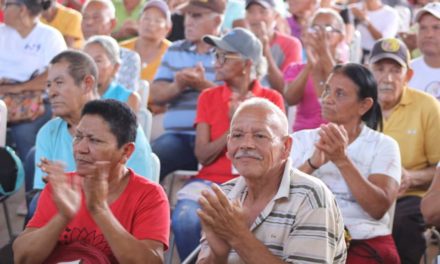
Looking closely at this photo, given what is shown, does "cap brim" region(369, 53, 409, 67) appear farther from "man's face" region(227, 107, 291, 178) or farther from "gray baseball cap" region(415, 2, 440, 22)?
"man's face" region(227, 107, 291, 178)

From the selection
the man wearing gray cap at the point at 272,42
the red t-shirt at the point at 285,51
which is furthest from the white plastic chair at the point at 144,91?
the red t-shirt at the point at 285,51

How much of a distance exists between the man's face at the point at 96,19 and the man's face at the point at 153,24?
1.03ft

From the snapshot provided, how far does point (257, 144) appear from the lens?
324cm

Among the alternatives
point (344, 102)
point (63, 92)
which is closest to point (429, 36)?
point (344, 102)

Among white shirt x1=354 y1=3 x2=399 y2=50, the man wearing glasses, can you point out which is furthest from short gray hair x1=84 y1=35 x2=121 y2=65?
white shirt x1=354 y1=3 x2=399 y2=50

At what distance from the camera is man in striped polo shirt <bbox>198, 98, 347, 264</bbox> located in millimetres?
2998

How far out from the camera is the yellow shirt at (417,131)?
16.2 ft

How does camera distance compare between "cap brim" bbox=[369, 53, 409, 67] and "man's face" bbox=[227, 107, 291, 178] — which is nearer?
"man's face" bbox=[227, 107, 291, 178]

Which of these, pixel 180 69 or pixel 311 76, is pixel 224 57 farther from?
pixel 180 69

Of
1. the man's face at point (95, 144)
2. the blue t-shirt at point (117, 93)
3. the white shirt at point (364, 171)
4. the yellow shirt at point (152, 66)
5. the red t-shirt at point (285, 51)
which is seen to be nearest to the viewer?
the man's face at point (95, 144)

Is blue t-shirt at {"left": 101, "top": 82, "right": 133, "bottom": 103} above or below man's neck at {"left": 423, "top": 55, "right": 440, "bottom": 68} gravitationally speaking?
below

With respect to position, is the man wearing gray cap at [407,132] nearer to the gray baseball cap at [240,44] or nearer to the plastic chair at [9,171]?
the gray baseball cap at [240,44]

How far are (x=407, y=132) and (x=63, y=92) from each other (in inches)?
74.1

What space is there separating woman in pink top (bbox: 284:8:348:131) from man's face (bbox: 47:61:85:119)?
1.63m
